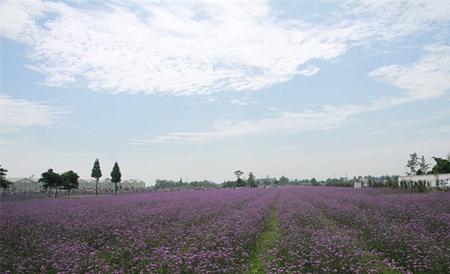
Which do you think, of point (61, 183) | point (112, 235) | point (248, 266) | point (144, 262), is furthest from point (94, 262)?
point (61, 183)

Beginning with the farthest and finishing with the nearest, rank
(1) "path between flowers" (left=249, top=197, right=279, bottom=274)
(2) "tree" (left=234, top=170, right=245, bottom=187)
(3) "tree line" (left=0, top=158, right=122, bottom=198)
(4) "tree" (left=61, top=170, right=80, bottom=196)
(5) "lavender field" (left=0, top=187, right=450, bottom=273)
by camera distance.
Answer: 1. (2) "tree" (left=234, top=170, right=245, bottom=187)
2. (4) "tree" (left=61, top=170, right=80, bottom=196)
3. (3) "tree line" (left=0, top=158, right=122, bottom=198)
4. (1) "path between flowers" (left=249, top=197, right=279, bottom=274)
5. (5) "lavender field" (left=0, top=187, right=450, bottom=273)

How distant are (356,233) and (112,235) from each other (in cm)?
687

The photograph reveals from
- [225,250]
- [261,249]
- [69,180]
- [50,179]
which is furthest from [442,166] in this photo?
[225,250]

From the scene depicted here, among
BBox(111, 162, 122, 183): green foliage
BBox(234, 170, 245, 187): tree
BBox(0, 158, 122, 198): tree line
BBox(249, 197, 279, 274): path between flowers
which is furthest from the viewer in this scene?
BBox(234, 170, 245, 187): tree

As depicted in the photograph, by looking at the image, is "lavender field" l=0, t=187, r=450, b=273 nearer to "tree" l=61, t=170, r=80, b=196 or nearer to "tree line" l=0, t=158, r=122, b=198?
"tree line" l=0, t=158, r=122, b=198

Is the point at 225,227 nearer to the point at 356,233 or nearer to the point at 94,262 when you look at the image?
the point at 356,233

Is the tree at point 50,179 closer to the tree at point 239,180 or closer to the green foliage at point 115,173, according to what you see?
the green foliage at point 115,173

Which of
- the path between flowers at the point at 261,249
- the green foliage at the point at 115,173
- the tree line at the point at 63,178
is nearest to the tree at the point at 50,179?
the tree line at the point at 63,178

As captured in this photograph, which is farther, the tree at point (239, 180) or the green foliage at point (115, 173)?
the tree at point (239, 180)

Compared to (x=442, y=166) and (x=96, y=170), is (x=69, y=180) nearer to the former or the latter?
(x=96, y=170)

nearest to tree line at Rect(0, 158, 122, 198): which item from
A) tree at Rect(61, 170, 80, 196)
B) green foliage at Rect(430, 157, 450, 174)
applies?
tree at Rect(61, 170, 80, 196)

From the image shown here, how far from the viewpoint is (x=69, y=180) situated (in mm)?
48969

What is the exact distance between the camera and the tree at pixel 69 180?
47606mm

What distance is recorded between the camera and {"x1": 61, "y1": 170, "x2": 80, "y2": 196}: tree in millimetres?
47606
